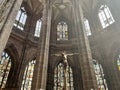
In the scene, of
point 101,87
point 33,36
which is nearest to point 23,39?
point 33,36

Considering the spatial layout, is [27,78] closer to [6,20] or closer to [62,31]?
[62,31]

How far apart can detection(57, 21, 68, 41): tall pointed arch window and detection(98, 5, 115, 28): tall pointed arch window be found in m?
4.33

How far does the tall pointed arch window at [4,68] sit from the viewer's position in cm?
1115

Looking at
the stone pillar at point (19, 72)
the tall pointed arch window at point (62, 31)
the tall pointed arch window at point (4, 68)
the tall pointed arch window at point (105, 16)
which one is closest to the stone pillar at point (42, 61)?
the stone pillar at point (19, 72)

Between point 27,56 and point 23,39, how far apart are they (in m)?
1.85

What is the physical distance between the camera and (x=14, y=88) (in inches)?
411

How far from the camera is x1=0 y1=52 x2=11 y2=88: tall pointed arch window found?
11.2 metres

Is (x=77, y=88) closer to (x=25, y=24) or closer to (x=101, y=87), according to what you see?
(x=101, y=87)

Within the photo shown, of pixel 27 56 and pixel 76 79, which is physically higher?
pixel 27 56

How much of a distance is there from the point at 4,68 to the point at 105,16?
11.7 m

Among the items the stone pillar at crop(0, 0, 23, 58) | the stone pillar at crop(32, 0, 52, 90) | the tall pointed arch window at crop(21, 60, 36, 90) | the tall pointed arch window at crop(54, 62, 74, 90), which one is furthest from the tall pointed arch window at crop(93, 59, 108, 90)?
the stone pillar at crop(0, 0, 23, 58)

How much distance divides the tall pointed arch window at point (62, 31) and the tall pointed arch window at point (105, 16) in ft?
14.2

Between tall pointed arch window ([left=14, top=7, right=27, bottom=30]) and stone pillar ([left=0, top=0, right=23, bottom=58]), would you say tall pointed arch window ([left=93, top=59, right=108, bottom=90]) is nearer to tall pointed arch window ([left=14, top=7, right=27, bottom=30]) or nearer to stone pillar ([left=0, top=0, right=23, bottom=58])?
stone pillar ([left=0, top=0, right=23, bottom=58])

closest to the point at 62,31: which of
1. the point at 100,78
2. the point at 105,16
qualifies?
the point at 105,16
